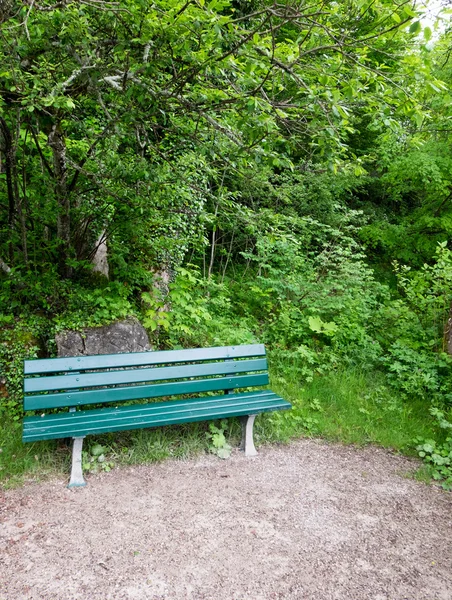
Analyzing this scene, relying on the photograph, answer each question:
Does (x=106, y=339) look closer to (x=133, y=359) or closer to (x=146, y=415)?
(x=133, y=359)

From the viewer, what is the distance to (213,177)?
4.86 meters

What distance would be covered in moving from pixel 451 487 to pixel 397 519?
0.72 m

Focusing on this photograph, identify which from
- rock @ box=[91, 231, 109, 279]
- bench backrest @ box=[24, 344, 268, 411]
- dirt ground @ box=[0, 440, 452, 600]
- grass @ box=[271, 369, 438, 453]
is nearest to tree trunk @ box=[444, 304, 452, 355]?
grass @ box=[271, 369, 438, 453]

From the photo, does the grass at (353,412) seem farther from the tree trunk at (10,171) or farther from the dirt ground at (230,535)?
the tree trunk at (10,171)

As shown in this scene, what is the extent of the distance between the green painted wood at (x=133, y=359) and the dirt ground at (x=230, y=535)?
31.9 inches

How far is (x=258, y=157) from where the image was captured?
2879 millimetres

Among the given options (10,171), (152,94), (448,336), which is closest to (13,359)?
(10,171)

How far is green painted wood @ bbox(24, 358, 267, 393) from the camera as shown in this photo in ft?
10.3

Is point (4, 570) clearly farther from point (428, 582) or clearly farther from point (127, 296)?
point (127, 296)

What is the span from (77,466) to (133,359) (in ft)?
2.97

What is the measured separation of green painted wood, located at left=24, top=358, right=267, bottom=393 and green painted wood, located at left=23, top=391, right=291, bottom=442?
0.22 meters

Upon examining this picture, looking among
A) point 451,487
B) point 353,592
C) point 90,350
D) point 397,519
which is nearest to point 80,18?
point 90,350

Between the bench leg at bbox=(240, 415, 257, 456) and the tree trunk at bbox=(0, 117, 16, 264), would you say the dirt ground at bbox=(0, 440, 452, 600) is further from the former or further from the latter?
the tree trunk at bbox=(0, 117, 16, 264)

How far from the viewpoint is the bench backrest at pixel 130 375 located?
125 inches
